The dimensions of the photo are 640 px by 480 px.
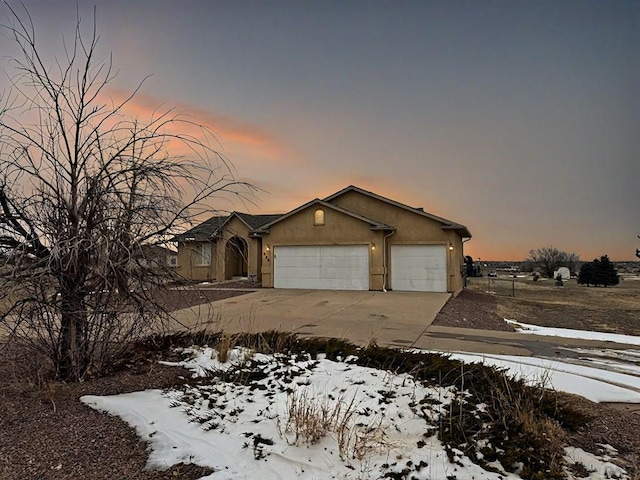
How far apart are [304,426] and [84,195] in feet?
10.9

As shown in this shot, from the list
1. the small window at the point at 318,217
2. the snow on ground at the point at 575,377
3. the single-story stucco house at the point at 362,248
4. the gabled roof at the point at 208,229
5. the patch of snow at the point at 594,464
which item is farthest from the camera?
the small window at the point at 318,217

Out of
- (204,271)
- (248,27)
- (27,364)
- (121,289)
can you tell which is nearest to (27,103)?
(121,289)

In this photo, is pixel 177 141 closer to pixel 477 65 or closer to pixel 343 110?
pixel 343 110

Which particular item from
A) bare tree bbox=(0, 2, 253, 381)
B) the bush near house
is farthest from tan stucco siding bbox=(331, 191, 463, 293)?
the bush near house

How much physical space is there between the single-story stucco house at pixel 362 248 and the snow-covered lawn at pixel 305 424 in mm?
12858

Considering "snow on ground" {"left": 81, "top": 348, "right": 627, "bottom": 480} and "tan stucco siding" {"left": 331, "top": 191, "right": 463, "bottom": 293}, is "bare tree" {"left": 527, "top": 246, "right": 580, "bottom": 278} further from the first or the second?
"snow on ground" {"left": 81, "top": 348, "right": 627, "bottom": 480}

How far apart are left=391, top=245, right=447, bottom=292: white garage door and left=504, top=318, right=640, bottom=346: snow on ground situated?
6583mm

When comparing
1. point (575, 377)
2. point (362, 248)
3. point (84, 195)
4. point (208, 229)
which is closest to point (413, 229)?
point (362, 248)

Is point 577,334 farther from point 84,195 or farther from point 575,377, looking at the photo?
point 84,195

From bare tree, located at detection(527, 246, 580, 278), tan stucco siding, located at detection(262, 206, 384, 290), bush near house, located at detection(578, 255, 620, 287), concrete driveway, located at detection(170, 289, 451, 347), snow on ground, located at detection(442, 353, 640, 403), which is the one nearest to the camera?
snow on ground, located at detection(442, 353, 640, 403)

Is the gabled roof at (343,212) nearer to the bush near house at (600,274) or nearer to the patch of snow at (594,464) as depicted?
the patch of snow at (594,464)

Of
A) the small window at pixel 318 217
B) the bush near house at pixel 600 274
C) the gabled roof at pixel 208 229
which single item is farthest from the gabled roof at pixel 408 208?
the bush near house at pixel 600 274

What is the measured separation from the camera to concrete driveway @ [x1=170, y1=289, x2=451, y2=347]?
8.35 m

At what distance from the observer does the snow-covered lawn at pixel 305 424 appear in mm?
2887
